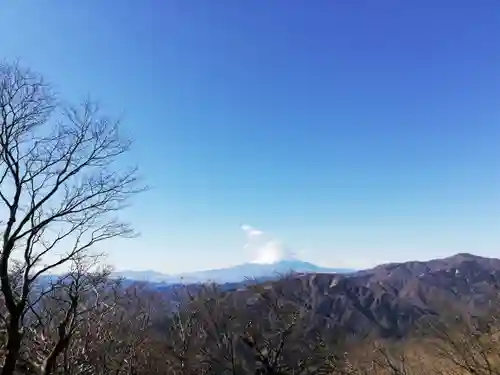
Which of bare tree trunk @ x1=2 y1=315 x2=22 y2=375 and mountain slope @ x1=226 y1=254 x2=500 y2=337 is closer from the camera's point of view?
bare tree trunk @ x1=2 y1=315 x2=22 y2=375

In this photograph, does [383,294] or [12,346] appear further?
[383,294]

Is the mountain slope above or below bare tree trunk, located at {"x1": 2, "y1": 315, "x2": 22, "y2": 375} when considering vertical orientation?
below

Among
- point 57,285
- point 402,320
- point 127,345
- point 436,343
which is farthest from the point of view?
point 402,320

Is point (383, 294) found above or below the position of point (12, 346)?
below

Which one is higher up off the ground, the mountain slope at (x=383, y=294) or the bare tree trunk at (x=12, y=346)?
the bare tree trunk at (x=12, y=346)

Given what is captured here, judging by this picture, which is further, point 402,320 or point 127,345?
point 402,320

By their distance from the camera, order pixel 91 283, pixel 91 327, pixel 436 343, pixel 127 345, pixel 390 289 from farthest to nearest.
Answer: pixel 390 289, pixel 127 345, pixel 91 327, pixel 91 283, pixel 436 343

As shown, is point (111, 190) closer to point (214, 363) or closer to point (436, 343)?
point (436, 343)

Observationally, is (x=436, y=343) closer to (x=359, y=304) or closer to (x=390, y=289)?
(x=359, y=304)

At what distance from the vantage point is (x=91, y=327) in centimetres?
1256

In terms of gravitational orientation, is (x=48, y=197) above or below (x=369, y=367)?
above

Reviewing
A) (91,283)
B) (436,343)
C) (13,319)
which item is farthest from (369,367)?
(13,319)

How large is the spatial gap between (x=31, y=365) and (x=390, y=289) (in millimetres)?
159821

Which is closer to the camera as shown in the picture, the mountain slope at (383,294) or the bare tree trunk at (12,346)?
the bare tree trunk at (12,346)
